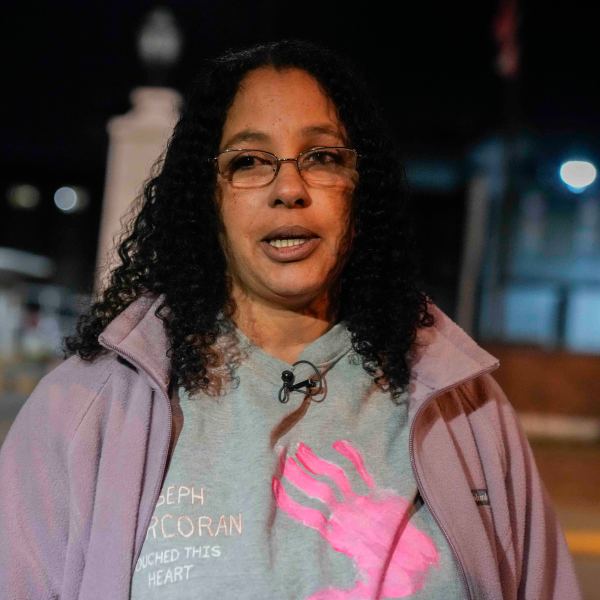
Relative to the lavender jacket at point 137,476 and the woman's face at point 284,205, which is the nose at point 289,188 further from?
the lavender jacket at point 137,476

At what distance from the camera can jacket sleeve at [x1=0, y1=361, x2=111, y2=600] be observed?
1.45 metres

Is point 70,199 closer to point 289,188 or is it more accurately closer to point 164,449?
point 289,188

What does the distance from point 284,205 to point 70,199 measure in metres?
26.0

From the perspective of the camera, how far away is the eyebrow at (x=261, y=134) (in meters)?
1.66

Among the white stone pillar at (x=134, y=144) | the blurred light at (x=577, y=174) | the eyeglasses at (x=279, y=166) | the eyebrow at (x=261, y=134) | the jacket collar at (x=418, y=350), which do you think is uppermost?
the blurred light at (x=577, y=174)

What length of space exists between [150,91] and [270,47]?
3.27 metres

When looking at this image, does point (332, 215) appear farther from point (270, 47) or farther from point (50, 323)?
Answer: point (50, 323)

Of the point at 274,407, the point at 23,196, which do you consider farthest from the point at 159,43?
the point at 23,196

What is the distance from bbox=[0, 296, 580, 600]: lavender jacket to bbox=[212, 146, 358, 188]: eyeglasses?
31cm

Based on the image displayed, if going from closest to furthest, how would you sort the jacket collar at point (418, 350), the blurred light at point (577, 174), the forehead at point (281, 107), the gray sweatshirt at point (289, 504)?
the gray sweatshirt at point (289, 504) < the jacket collar at point (418, 350) < the forehead at point (281, 107) < the blurred light at point (577, 174)

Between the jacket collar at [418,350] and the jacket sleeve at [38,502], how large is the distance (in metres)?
0.13

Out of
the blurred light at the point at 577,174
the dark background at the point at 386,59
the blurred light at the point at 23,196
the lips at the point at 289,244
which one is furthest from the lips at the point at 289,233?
the blurred light at the point at 23,196

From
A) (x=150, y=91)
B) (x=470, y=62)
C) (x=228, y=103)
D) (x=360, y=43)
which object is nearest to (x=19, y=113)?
(x=360, y=43)

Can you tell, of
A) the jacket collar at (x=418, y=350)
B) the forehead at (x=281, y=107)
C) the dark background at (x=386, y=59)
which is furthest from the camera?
the dark background at (x=386, y=59)
